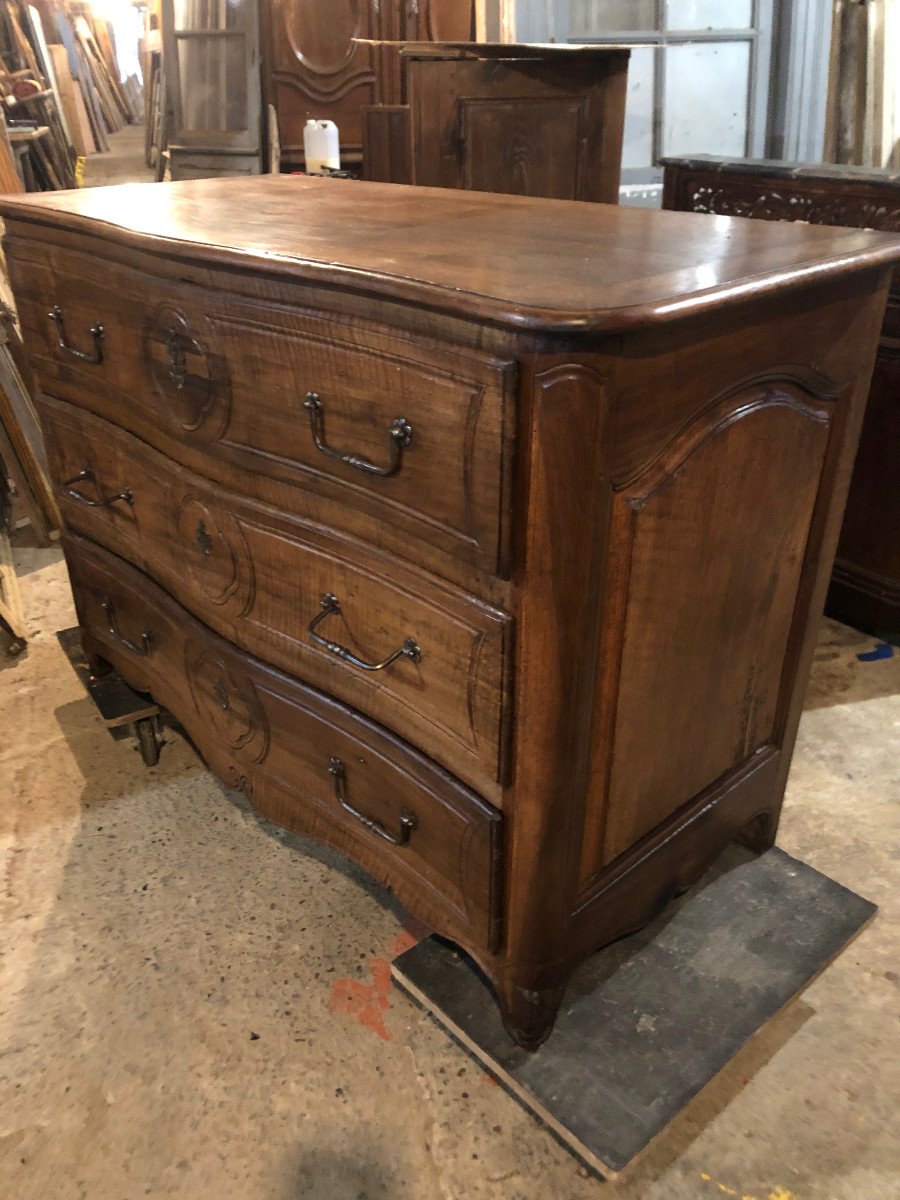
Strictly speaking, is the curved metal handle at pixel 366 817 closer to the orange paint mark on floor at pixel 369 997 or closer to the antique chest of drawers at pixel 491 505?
the antique chest of drawers at pixel 491 505

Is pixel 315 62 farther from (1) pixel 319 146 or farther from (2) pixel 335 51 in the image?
(1) pixel 319 146

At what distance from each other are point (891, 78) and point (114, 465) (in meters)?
3.15

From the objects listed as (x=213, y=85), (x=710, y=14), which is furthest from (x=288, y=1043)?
(x=213, y=85)

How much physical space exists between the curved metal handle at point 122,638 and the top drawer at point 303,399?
15.0 inches

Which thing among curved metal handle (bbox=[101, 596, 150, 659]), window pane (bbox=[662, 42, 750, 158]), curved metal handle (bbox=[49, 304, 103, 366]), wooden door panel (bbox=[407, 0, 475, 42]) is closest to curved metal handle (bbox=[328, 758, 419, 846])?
curved metal handle (bbox=[101, 596, 150, 659])

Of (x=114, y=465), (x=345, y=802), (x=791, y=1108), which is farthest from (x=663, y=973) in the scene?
(x=114, y=465)

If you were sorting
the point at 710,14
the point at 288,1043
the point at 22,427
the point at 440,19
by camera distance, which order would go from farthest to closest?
the point at 440,19, the point at 710,14, the point at 22,427, the point at 288,1043

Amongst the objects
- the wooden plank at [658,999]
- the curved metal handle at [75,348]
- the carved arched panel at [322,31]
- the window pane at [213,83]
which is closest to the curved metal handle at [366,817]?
the wooden plank at [658,999]

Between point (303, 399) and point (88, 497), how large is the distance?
79cm

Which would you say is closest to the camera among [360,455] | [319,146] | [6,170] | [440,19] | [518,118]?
[360,455]

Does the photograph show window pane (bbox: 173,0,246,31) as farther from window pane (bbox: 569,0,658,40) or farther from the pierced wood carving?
the pierced wood carving

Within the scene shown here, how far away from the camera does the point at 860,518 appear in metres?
2.20

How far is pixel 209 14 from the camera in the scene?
4.79m

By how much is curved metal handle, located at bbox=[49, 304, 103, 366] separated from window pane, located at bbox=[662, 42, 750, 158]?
9.66ft
